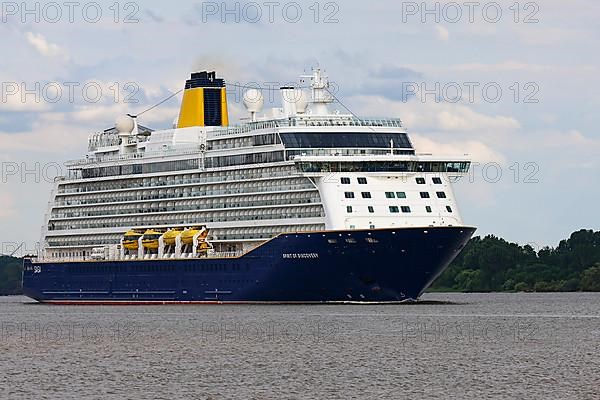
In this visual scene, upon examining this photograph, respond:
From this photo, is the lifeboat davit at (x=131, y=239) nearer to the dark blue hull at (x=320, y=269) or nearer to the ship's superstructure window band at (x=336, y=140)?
the dark blue hull at (x=320, y=269)

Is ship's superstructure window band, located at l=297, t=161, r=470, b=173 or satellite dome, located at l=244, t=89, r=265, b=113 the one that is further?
satellite dome, located at l=244, t=89, r=265, b=113

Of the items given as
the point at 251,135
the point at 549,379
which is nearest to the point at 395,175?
the point at 251,135

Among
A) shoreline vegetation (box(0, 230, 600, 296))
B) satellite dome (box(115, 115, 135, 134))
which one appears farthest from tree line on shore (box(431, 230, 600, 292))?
satellite dome (box(115, 115, 135, 134))

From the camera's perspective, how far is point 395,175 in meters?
102

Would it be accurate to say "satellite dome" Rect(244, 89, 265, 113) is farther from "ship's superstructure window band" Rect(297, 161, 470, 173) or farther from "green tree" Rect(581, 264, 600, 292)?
"green tree" Rect(581, 264, 600, 292)

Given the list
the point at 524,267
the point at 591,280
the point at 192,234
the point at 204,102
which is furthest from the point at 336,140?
the point at 524,267

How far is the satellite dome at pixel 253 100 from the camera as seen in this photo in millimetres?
114438

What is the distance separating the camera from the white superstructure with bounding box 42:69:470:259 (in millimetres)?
101438

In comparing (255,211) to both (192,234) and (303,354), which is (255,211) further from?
(303,354)

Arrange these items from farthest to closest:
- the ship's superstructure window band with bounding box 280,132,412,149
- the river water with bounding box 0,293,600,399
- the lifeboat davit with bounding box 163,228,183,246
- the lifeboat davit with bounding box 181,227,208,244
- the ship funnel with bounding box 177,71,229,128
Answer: the ship funnel with bounding box 177,71,229,128 → the lifeboat davit with bounding box 163,228,183,246 → the lifeboat davit with bounding box 181,227,208,244 → the ship's superstructure window band with bounding box 280,132,412,149 → the river water with bounding box 0,293,600,399

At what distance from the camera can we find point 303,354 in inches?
2859

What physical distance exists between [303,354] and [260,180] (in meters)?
35.4

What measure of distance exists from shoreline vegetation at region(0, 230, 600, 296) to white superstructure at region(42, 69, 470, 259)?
7369cm

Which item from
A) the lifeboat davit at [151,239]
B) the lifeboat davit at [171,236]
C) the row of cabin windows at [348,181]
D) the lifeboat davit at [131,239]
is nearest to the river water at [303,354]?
the lifeboat davit at [171,236]
